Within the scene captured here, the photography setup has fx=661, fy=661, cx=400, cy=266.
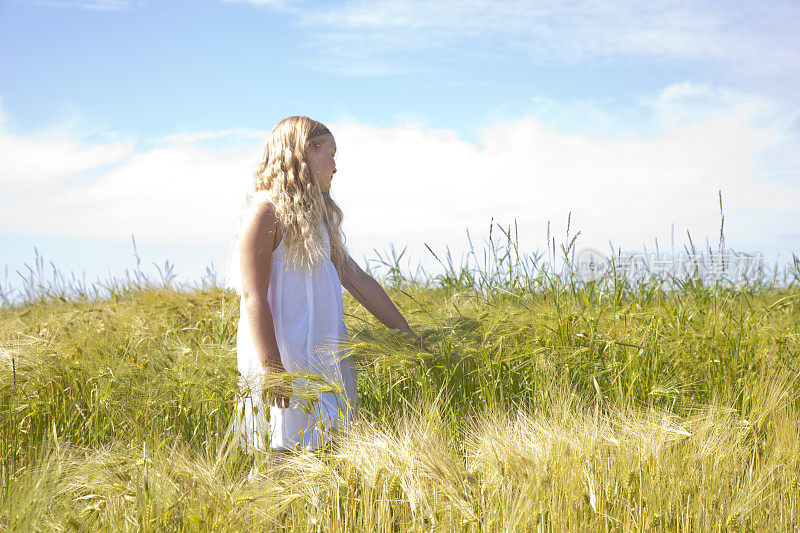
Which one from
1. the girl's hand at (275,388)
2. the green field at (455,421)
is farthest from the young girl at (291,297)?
the green field at (455,421)

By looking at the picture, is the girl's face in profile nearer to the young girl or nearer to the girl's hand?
the young girl

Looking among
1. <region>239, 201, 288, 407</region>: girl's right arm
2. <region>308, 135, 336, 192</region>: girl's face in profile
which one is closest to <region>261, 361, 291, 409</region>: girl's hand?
<region>239, 201, 288, 407</region>: girl's right arm

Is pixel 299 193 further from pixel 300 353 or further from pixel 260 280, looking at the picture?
pixel 300 353

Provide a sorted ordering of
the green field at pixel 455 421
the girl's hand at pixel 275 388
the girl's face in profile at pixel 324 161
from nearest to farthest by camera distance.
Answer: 1. the green field at pixel 455 421
2. the girl's hand at pixel 275 388
3. the girl's face in profile at pixel 324 161

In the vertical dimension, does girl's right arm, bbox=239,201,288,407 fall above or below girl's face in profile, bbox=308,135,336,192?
below

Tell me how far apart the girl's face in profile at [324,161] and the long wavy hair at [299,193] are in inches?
0.7

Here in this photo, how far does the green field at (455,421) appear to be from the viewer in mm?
1880

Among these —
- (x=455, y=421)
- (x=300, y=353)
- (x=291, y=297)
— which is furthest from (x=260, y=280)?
(x=455, y=421)

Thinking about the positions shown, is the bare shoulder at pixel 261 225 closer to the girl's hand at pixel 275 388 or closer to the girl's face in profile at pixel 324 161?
the girl's face in profile at pixel 324 161

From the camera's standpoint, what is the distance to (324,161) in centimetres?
264

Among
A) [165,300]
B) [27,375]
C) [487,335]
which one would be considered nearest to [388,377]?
[487,335]

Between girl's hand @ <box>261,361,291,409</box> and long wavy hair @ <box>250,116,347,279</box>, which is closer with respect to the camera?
girl's hand @ <box>261,361,291,409</box>

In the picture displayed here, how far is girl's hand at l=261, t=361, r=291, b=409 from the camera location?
226cm

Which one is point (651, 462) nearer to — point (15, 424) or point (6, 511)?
point (6, 511)
